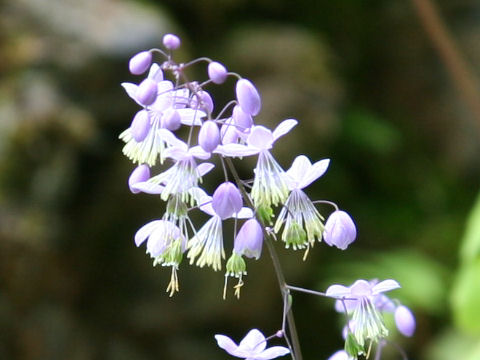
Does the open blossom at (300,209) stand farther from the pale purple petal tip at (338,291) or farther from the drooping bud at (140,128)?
the drooping bud at (140,128)

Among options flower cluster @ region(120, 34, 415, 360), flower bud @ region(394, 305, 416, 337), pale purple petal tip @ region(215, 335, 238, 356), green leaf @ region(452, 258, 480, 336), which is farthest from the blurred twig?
pale purple petal tip @ region(215, 335, 238, 356)

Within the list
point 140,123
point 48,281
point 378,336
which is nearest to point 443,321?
point 48,281

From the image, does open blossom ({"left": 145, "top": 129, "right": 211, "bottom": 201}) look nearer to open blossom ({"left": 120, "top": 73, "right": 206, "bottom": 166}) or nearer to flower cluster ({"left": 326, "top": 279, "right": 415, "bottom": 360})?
open blossom ({"left": 120, "top": 73, "right": 206, "bottom": 166})

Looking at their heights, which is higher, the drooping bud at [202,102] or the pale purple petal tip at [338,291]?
the drooping bud at [202,102]

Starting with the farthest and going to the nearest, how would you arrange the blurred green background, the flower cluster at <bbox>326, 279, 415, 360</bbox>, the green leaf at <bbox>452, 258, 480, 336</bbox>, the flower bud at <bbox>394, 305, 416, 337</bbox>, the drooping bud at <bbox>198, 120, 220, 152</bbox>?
the blurred green background → the green leaf at <bbox>452, 258, 480, 336</bbox> → the flower bud at <bbox>394, 305, 416, 337</bbox> → the flower cluster at <bbox>326, 279, 415, 360</bbox> → the drooping bud at <bbox>198, 120, 220, 152</bbox>

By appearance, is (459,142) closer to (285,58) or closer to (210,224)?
(285,58)

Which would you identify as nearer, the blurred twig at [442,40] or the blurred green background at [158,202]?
the blurred twig at [442,40]

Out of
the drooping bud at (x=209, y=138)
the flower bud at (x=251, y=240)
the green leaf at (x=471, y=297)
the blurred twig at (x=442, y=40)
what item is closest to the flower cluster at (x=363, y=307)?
the flower bud at (x=251, y=240)
